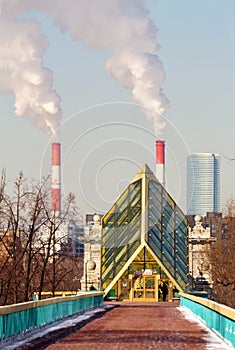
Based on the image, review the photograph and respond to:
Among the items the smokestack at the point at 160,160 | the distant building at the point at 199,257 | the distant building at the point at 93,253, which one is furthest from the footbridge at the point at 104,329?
the smokestack at the point at 160,160

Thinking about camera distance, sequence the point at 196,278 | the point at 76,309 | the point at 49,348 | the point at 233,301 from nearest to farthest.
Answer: the point at 49,348 < the point at 76,309 < the point at 233,301 < the point at 196,278

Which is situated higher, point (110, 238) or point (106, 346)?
point (110, 238)

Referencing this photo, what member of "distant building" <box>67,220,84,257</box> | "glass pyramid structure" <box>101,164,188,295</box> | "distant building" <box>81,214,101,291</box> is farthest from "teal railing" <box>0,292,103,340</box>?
"distant building" <box>81,214,101,291</box>

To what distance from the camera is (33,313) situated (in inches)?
1486

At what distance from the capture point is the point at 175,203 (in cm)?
11294

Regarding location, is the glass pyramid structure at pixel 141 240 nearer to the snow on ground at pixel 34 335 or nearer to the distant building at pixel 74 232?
the distant building at pixel 74 232

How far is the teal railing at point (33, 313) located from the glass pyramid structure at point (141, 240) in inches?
1882

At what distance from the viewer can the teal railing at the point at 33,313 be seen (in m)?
31.2

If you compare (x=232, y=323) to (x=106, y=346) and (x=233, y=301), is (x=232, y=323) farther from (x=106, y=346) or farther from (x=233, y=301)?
(x=233, y=301)

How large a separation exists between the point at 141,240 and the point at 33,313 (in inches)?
2815

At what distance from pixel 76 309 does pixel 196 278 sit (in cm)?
5554

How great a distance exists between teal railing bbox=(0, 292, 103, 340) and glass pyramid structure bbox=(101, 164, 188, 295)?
47.8 meters

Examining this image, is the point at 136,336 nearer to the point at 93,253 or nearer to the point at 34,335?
the point at 34,335

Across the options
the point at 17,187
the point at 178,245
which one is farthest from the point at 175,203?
the point at 17,187
